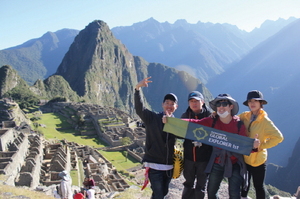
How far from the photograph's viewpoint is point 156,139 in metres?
5.34

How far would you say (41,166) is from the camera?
677 inches

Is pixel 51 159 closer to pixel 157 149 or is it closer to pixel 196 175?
pixel 157 149

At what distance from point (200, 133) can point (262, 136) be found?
1263 millimetres

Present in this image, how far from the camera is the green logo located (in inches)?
207

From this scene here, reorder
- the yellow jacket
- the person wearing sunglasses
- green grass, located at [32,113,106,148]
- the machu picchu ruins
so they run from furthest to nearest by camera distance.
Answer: green grass, located at [32,113,106,148] → the machu picchu ruins → the person wearing sunglasses → the yellow jacket

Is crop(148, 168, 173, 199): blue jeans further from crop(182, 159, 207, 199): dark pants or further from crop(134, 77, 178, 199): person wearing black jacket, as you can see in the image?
crop(182, 159, 207, 199): dark pants

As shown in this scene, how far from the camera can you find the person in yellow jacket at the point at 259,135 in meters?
4.97

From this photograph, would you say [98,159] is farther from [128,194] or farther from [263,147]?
[263,147]

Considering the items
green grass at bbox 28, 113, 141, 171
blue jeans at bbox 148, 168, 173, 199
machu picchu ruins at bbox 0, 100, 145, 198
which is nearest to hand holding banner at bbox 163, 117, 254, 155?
blue jeans at bbox 148, 168, 173, 199

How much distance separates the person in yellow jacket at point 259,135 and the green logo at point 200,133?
94cm

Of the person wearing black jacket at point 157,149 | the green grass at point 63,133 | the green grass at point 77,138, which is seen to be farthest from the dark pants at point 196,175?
the green grass at point 63,133

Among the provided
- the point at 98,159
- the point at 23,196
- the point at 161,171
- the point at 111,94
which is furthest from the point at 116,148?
the point at 111,94

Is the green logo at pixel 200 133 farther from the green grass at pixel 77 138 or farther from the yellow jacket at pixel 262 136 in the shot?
the green grass at pixel 77 138

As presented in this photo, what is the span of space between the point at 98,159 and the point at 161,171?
813 inches
